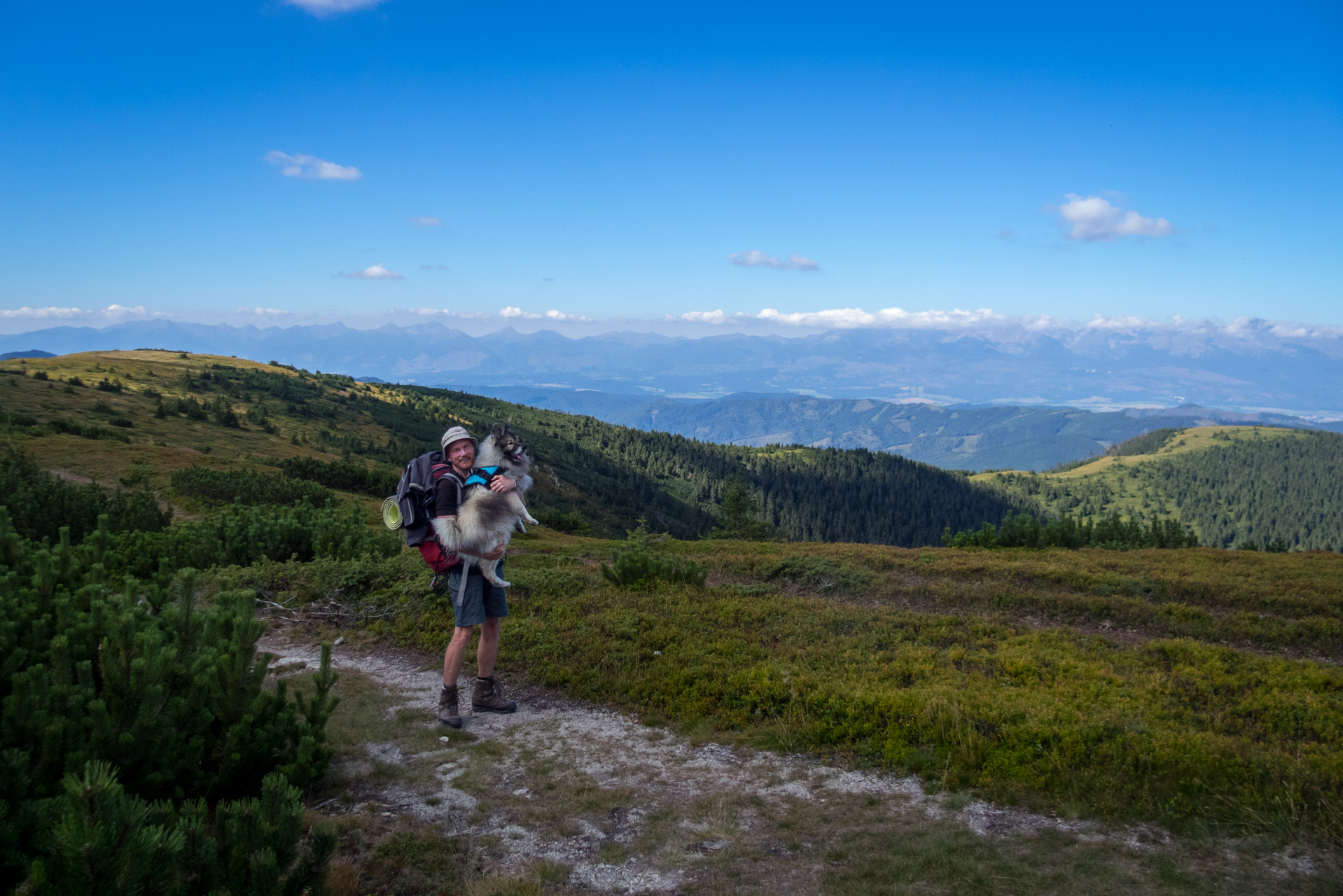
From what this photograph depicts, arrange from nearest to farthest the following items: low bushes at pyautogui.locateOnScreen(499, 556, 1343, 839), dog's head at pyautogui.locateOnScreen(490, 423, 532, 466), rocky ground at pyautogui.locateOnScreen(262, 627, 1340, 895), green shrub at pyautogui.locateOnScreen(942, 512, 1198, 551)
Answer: rocky ground at pyautogui.locateOnScreen(262, 627, 1340, 895) → low bushes at pyautogui.locateOnScreen(499, 556, 1343, 839) → dog's head at pyautogui.locateOnScreen(490, 423, 532, 466) → green shrub at pyautogui.locateOnScreen(942, 512, 1198, 551)

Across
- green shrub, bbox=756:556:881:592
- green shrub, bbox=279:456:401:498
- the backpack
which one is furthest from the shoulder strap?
green shrub, bbox=279:456:401:498

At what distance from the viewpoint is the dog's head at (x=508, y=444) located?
6770 mm

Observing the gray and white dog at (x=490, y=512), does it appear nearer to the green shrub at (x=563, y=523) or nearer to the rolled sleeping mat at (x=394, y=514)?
the rolled sleeping mat at (x=394, y=514)

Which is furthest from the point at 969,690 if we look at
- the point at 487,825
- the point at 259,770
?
the point at 259,770

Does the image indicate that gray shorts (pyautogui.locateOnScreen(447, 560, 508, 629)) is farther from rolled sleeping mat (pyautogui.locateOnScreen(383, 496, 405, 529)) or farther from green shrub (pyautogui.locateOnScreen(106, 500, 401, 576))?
green shrub (pyautogui.locateOnScreen(106, 500, 401, 576))

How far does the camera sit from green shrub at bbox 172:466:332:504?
64.4 feet

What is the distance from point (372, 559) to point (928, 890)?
11.7 metres

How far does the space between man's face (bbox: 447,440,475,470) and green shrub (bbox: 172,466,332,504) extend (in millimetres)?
14612

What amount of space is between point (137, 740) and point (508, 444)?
3690 millimetres

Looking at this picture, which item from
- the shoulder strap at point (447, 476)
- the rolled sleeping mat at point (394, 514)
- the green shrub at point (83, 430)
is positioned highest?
the shoulder strap at point (447, 476)

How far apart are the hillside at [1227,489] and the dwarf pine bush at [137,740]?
6963 inches

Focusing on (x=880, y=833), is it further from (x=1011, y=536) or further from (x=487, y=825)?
(x=1011, y=536)

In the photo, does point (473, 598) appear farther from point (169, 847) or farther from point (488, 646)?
point (169, 847)

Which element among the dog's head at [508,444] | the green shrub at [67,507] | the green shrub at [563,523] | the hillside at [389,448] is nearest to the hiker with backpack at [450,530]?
the dog's head at [508,444]
